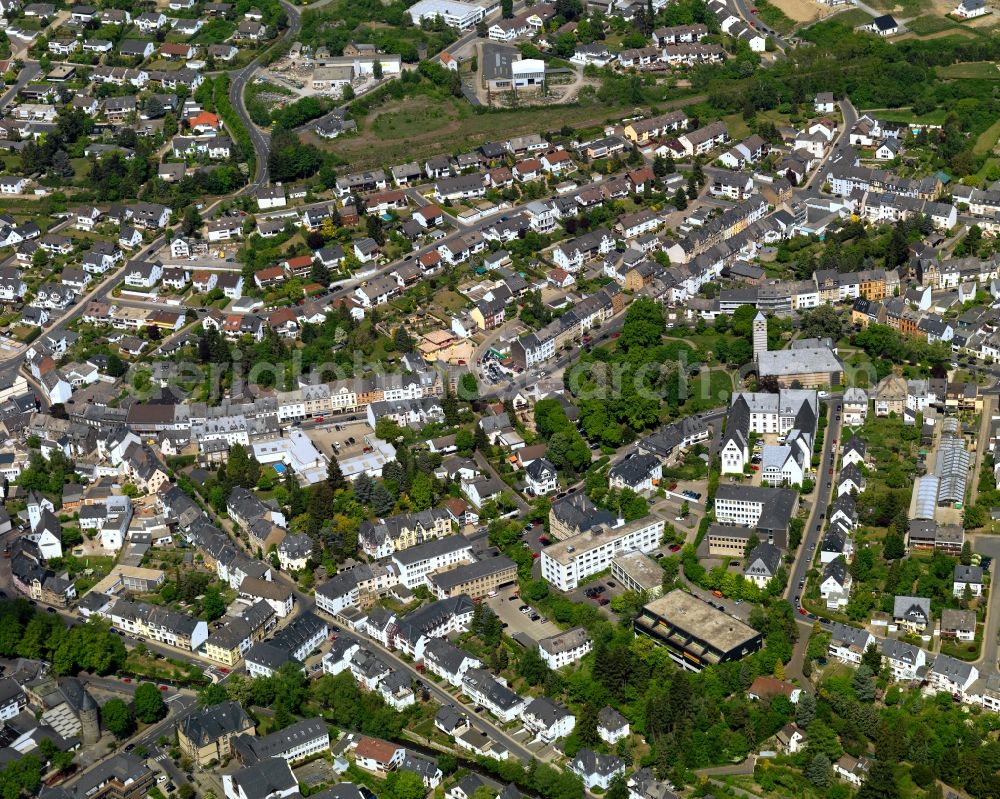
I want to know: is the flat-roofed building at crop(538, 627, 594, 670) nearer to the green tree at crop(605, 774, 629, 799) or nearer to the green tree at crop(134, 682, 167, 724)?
the green tree at crop(605, 774, 629, 799)

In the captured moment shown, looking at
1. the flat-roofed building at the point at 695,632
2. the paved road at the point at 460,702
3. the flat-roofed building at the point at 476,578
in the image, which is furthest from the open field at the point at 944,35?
the paved road at the point at 460,702

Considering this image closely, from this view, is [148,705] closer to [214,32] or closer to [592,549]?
[592,549]

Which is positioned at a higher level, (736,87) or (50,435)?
(736,87)

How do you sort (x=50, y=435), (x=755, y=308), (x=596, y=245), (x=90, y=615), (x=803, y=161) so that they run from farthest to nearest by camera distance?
(x=803, y=161) → (x=596, y=245) → (x=755, y=308) → (x=50, y=435) → (x=90, y=615)

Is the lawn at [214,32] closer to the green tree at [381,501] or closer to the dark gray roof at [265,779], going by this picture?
the green tree at [381,501]

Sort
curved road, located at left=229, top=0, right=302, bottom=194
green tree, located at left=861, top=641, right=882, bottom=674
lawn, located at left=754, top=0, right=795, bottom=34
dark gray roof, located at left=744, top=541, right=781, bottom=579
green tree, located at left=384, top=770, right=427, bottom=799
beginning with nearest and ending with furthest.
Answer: green tree, located at left=384, top=770, right=427, bottom=799, green tree, located at left=861, top=641, right=882, bottom=674, dark gray roof, located at left=744, top=541, right=781, bottom=579, curved road, located at left=229, top=0, right=302, bottom=194, lawn, located at left=754, top=0, right=795, bottom=34

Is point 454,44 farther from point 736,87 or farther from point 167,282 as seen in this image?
point 167,282

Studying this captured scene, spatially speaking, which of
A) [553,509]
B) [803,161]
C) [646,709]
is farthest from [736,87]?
[646,709]

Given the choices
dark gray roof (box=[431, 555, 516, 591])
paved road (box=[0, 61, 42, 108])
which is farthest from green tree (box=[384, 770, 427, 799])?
paved road (box=[0, 61, 42, 108])
